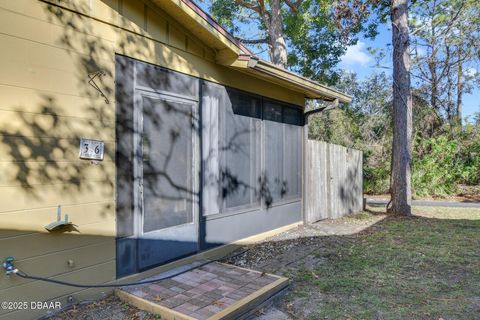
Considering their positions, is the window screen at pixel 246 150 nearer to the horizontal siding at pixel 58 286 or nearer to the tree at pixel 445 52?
the horizontal siding at pixel 58 286

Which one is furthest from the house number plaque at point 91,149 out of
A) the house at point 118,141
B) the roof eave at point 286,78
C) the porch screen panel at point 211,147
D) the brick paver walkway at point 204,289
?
the roof eave at point 286,78

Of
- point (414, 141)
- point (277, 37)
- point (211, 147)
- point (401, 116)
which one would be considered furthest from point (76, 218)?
point (414, 141)

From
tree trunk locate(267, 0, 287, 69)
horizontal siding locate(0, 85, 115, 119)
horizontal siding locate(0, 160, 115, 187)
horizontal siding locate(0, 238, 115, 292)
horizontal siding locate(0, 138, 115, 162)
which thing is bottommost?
horizontal siding locate(0, 238, 115, 292)

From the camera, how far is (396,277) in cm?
388

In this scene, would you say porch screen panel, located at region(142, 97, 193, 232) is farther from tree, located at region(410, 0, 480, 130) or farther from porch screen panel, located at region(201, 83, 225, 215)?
tree, located at region(410, 0, 480, 130)

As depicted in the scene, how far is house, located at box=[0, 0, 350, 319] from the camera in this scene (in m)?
2.63

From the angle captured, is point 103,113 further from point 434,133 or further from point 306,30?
point 434,133

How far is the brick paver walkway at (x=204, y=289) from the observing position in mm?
2906

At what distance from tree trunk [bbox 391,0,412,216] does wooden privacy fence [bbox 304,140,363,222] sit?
912 mm

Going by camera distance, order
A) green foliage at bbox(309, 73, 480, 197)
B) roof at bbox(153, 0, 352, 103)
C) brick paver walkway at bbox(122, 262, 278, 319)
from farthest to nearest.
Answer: green foliage at bbox(309, 73, 480, 197) < roof at bbox(153, 0, 352, 103) < brick paver walkway at bbox(122, 262, 278, 319)

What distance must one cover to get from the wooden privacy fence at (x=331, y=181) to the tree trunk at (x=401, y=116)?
0.91 meters

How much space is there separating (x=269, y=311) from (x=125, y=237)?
1634mm

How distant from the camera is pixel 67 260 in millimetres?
2912

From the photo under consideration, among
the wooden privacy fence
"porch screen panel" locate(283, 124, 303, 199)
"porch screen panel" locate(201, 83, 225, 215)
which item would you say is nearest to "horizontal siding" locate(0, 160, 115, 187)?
"porch screen panel" locate(201, 83, 225, 215)
